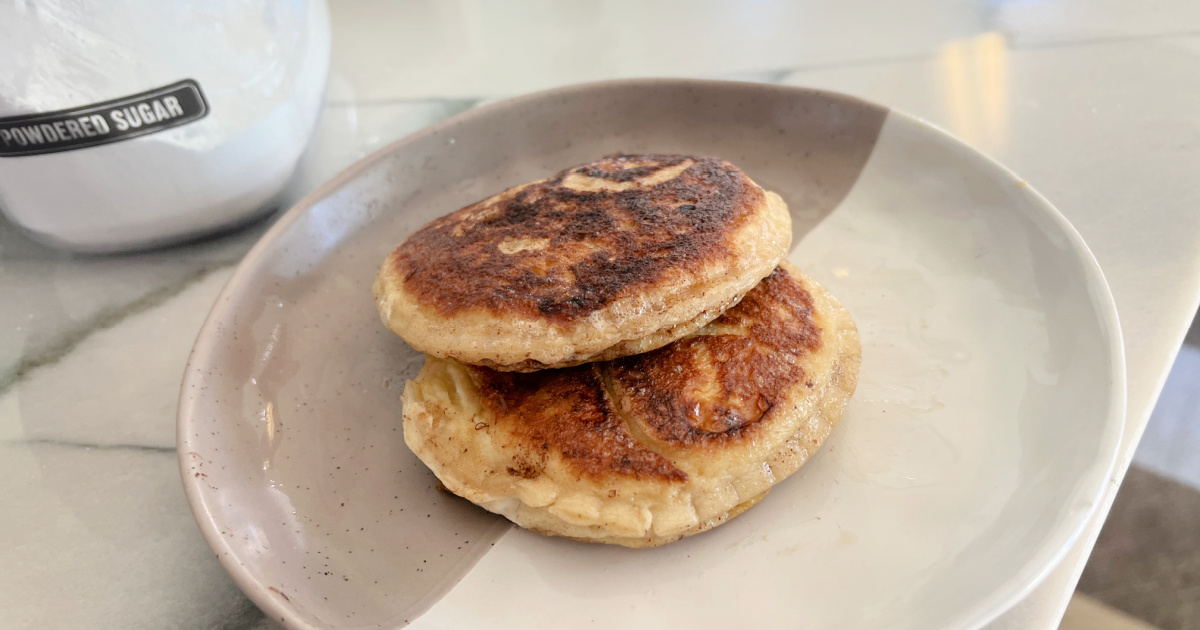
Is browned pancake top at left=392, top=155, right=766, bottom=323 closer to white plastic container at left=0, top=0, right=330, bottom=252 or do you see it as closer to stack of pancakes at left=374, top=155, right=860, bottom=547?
stack of pancakes at left=374, top=155, right=860, bottom=547

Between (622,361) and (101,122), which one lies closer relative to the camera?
(622,361)

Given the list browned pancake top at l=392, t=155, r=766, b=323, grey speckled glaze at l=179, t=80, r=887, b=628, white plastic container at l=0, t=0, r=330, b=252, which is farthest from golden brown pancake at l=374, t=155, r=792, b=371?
white plastic container at l=0, t=0, r=330, b=252

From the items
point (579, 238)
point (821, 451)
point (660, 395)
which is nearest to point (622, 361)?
point (660, 395)

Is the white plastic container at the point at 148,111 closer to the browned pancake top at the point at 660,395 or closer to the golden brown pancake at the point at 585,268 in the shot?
the golden brown pancake at the point at 585,268

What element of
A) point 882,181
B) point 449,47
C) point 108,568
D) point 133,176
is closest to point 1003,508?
point 882,181

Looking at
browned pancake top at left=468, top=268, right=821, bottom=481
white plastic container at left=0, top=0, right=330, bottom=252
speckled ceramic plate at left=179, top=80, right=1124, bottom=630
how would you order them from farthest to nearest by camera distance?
white plastic container at left=0, top=0, right=330, bottom=252
browned pancake top at left=468, top=268, right=821, bottom=481
speckled ceramic plate at left=179, top=80, right=1124, bottom=630

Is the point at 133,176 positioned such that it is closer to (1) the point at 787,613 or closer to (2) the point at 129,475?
(2) the point at 129,475

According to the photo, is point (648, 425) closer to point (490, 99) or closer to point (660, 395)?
point (660, 395)
